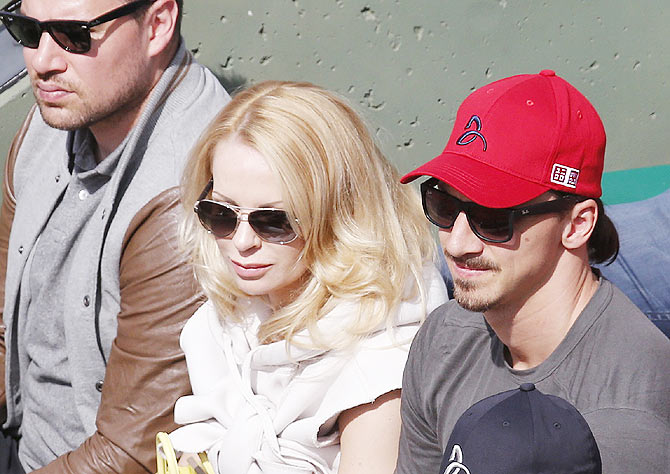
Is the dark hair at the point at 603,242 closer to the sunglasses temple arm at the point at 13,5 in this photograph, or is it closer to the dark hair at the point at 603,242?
the dark hair at the point at 603,242

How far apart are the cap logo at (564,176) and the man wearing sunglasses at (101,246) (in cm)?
103

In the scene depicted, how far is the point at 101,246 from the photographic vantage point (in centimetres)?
231

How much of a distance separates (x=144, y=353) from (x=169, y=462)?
1.11 ft

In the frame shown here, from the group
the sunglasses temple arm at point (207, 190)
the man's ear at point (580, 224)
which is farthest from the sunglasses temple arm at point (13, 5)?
the man's ear at point (580, 224)

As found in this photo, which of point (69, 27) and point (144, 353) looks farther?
point (69, 27)

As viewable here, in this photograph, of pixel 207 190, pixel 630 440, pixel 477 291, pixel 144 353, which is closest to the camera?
pixel 630 440

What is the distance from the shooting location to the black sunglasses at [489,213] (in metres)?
1.53

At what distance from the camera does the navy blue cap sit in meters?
1.17

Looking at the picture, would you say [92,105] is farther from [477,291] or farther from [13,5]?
[477,291]

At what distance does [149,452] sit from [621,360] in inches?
47.9

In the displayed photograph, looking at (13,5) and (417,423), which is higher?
(13,5)

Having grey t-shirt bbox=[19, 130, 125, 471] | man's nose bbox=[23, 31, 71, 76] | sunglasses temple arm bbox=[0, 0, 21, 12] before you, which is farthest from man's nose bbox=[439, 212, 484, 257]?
sunglasses temple arm bbox=[0, 0, 21, 12]

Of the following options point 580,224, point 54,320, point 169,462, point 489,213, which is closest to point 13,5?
point 54,320

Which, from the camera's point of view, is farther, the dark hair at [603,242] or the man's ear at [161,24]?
the man's ear at [161,24]
